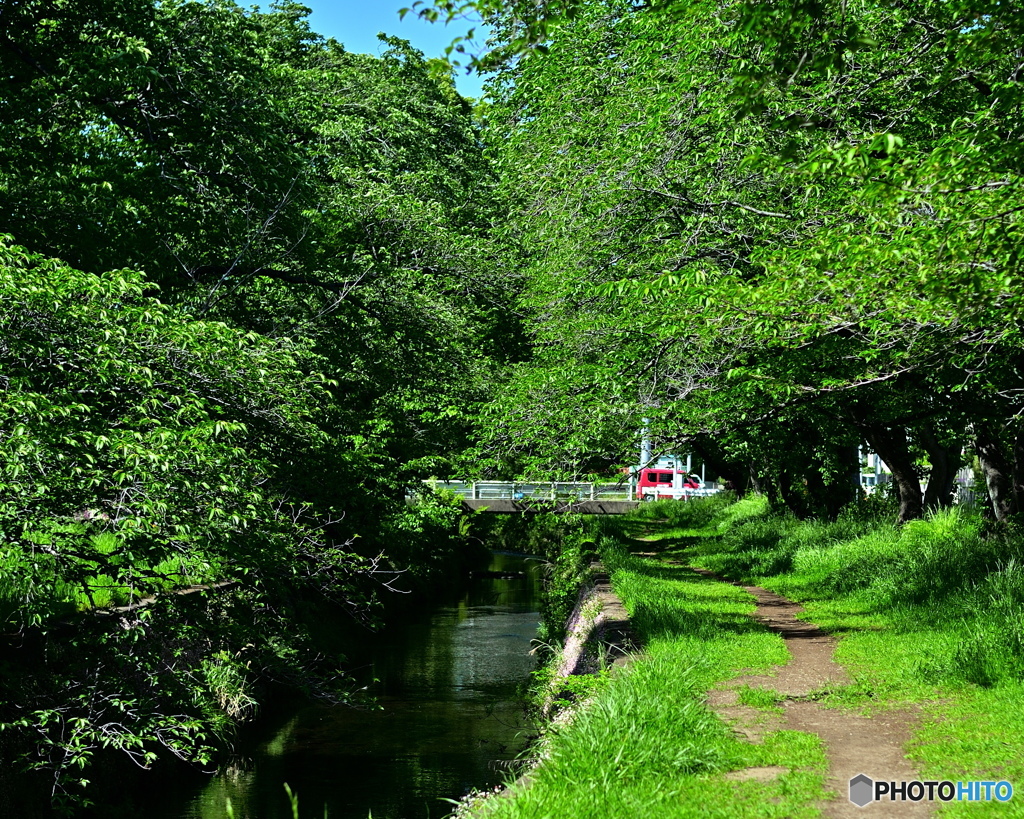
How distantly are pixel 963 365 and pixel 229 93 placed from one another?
10.1m

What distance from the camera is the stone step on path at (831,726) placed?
5.55m

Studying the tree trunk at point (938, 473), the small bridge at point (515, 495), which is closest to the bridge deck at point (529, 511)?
the small bridge at point (515, 495)

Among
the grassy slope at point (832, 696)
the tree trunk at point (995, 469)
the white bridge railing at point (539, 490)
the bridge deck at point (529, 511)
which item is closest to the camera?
the grassy slope at point (832, 696)

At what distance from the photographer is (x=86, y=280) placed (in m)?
8.64

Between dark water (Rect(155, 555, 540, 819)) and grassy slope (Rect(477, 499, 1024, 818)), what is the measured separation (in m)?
1.85

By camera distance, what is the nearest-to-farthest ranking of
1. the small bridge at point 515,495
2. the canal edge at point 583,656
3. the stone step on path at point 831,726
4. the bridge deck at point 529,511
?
the stone step on path at point 831,726 < the canal edge at point 583,656 < the small bridge at point 515,495 < the bridge deck at point 529,511

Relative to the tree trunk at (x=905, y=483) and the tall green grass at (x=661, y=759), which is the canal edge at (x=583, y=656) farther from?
the tree trunk at (x=905, y=483)

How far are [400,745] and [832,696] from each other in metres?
7.55

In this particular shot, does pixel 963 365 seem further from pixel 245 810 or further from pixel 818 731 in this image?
pixel 245 810

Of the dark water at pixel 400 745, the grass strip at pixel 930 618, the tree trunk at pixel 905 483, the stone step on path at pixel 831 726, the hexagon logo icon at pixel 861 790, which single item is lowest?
the dark water at pixel 400 745

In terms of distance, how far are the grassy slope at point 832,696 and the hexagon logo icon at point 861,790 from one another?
216mm

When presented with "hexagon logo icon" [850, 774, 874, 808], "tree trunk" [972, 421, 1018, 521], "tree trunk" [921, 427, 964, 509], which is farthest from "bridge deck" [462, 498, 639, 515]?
"hexagon logo icon" [850, 774, 874, 808]

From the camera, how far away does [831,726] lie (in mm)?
7285

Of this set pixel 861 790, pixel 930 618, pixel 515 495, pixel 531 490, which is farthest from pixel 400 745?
pixel 531 490
